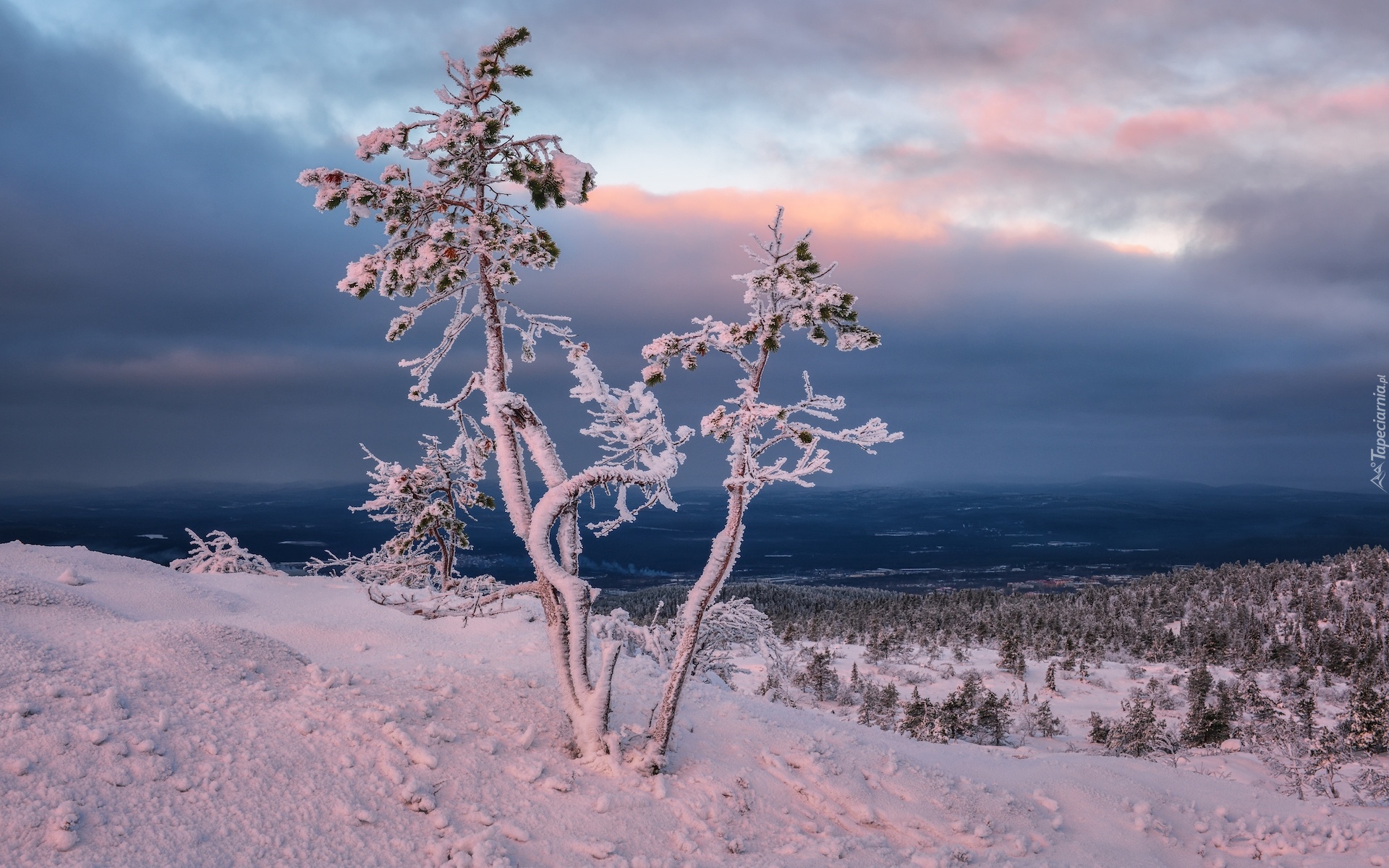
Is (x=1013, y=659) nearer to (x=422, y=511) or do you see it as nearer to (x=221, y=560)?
(x=422, y=511)

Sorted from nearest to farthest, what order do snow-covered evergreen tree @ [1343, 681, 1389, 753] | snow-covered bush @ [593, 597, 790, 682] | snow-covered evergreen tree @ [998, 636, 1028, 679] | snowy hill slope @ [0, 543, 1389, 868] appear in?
snowy hill slope @ [0, 543, 1389, 868]
snow-covered bush @ [593, 597, 790, 682]
snow-covered evergreen tree @ [1343, 681, 1389, 753]
snow-covered evergreen tree @ [998, 636, 1028, 679]

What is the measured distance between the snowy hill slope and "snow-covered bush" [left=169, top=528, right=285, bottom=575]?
6.75 m

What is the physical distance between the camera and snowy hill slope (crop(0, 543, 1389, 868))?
559cm

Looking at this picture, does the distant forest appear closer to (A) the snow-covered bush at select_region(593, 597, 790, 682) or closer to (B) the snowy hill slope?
(A) the snow-covered bush at select_region(593, 597, 790, 682)

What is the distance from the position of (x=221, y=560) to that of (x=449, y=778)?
15.0 meters

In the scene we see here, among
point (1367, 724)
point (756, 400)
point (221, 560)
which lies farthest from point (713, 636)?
point (1367, 724)

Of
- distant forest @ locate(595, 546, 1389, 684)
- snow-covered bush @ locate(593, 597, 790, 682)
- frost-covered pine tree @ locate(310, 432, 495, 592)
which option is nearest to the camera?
snow-covered bush @ locate(593, 597, 790, 682)

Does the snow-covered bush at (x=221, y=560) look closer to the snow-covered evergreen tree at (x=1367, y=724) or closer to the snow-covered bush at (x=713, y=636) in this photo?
the snow-covered bush at (x=713, y=636)

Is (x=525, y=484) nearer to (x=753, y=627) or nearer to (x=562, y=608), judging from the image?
(x=562, y=608)

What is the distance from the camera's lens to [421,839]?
19.6 feet

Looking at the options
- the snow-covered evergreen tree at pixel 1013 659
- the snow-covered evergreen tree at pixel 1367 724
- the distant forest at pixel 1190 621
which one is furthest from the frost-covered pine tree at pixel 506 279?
the distant forest at pixel 1190 621

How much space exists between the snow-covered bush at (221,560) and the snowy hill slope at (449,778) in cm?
675

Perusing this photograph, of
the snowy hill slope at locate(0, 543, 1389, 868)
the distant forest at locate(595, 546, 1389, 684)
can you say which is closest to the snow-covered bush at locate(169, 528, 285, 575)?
the snowy hill slope at locate(0, 543, 1389, 868)

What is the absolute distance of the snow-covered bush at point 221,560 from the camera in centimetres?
1798
